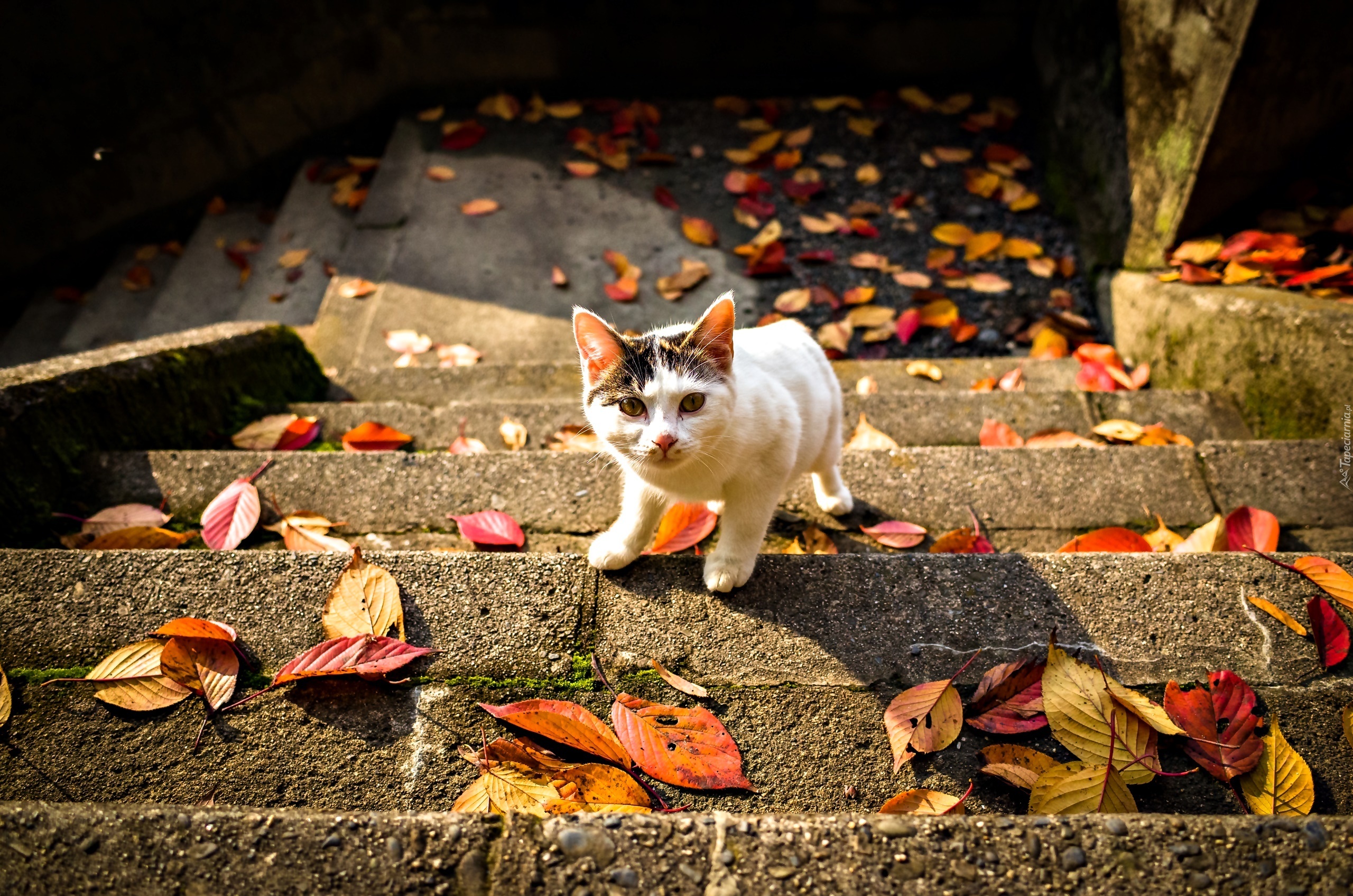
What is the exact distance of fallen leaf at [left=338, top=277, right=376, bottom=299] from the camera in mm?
4270

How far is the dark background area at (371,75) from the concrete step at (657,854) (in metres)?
3.56

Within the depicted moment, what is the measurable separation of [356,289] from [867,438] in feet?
10.5

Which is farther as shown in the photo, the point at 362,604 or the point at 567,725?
the point at 362,604

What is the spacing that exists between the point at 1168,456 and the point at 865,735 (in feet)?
5.16

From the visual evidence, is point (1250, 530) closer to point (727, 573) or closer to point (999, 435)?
point (999, 435)

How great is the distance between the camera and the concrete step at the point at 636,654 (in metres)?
1.31

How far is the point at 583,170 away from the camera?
5.02 meters

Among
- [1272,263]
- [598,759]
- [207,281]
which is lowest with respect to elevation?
[207,281]

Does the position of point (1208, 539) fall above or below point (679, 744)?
below

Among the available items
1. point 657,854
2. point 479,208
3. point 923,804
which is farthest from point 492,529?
point 479,208

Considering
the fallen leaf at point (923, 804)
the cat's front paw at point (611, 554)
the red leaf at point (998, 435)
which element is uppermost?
the cat's front paw at point (611, 554)

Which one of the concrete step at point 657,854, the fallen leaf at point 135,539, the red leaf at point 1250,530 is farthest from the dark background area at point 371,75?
the fallen leaf at point 135,539

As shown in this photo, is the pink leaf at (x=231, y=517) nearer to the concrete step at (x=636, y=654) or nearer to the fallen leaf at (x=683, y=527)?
the concrete step at (x=636, y=654)

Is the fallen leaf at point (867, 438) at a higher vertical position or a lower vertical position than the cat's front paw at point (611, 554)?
lower
